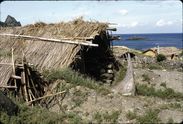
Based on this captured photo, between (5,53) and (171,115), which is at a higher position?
(5,53)

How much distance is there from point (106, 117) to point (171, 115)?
5.56 feet

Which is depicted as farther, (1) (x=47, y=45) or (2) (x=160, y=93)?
(1) (x=47, y=45)

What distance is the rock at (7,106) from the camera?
1102 centimetres

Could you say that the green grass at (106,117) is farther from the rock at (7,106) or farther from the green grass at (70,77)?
the rock at (7,106)

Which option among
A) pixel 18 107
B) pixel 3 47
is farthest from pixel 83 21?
pixel 18 107

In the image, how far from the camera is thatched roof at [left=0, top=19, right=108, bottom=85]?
15273 mm

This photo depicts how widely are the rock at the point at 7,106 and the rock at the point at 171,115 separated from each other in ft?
12.4

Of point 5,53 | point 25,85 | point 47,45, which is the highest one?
point 47,45

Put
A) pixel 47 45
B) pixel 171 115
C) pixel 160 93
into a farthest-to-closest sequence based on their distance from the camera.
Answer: pixel 47 45, pixel 160 93, pixel 171 115

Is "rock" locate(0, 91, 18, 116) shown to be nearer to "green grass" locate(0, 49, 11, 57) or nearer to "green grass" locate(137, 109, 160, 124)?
"green grass" locate(137, 109, 160, 124)

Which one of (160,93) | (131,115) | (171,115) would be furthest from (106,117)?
(160,93)

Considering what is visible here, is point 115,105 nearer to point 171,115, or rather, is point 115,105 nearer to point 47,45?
point 171,115

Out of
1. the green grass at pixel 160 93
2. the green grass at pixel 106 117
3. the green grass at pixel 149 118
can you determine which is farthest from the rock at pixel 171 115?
the green grass at pixel 160 93

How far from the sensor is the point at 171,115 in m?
11.5
